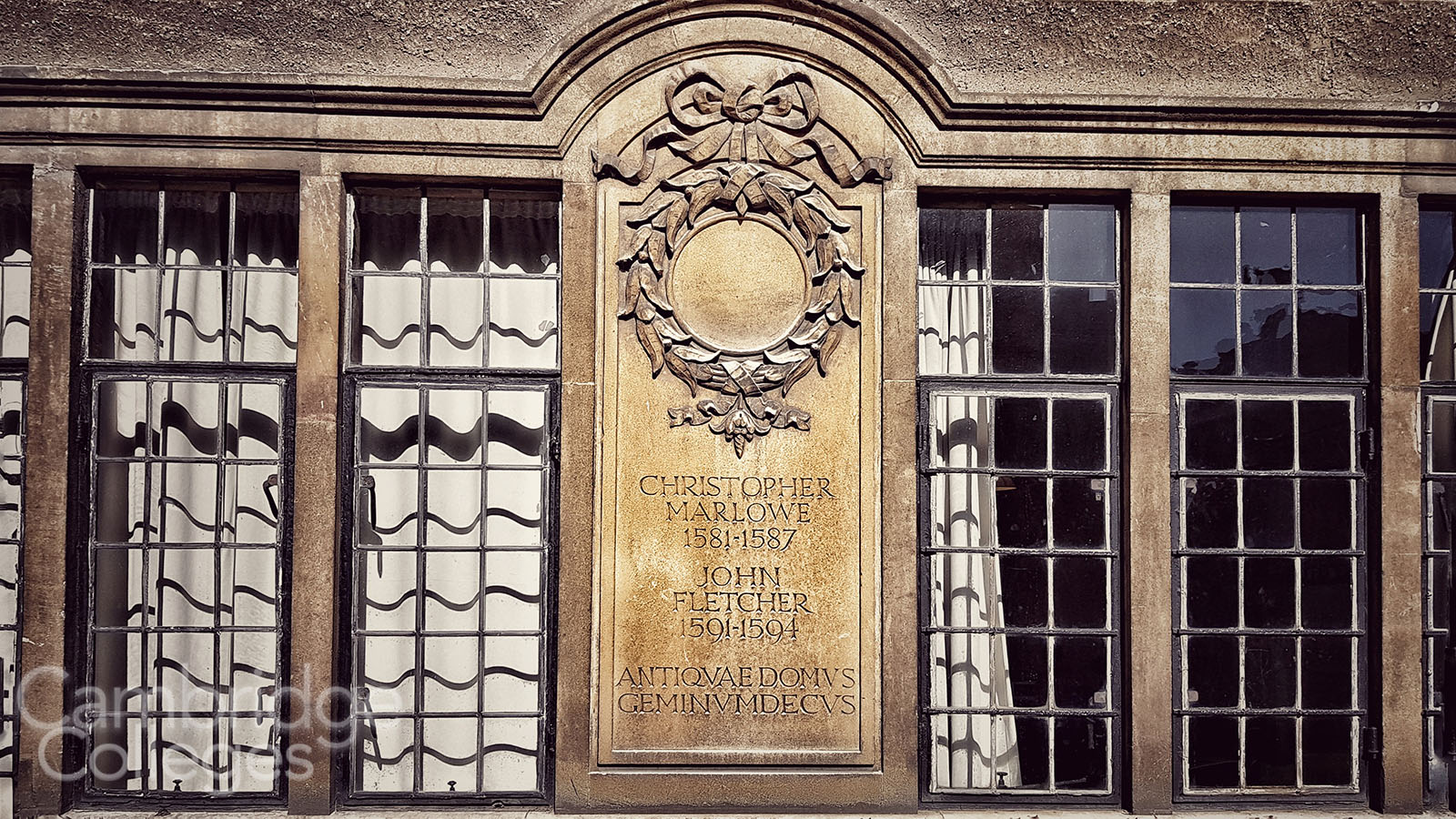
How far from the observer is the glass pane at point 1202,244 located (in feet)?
18.6

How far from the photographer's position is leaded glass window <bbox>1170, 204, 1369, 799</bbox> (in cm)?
553

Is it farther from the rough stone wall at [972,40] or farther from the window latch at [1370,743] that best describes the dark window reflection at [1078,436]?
the window latch at [1370,743]

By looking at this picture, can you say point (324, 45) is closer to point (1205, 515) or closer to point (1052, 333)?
→ point (1052, 333)

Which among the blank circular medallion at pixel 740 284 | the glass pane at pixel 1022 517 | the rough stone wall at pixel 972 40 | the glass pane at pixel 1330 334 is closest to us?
the rough stone wall at pixel 972 40

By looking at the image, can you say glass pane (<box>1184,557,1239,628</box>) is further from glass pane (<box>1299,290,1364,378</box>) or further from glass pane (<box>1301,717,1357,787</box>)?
glass pane (<box>1299,290,1364,378</box>)

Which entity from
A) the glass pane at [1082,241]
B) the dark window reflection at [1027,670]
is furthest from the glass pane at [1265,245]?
the dark window reflection at [1027,670]

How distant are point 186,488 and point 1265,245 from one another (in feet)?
20.4

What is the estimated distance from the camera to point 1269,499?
18.3 feet

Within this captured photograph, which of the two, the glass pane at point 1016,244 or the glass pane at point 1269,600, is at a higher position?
the glass pane at point 1016,244

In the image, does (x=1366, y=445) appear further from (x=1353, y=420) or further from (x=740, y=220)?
(x=740, y=220)

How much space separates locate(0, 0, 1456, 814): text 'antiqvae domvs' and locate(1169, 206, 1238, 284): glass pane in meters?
0.09

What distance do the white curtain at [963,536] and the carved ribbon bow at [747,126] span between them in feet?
2.10

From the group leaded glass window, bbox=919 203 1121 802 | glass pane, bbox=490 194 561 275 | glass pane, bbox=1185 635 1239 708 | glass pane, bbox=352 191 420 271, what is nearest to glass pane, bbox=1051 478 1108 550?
leaded glass window, bbox=919 203 1121 802

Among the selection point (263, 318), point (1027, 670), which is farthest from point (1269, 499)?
point (263, 318)
